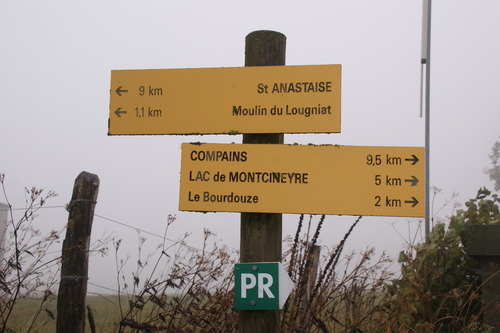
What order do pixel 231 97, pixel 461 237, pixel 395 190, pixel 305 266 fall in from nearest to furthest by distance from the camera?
pixel 395 190, pixel 231 97, pixel 305 266, pixel 461 237

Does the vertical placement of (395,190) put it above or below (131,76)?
below

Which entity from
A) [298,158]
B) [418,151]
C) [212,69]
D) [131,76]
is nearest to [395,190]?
[418,151]

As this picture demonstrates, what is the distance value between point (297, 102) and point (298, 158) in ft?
1.17

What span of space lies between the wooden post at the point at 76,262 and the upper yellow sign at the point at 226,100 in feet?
4.22

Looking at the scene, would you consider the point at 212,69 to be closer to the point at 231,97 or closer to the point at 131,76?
the point at 231,97

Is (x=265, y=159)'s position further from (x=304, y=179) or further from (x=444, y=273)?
(x=444, y=273)

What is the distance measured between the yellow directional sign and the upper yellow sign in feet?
0.52

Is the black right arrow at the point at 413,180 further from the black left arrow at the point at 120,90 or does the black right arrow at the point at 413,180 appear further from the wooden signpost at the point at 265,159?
the black left arrow at the point at 120,90

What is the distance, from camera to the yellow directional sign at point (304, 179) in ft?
10.5

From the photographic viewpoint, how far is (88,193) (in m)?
4.64

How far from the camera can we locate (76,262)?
446 cm

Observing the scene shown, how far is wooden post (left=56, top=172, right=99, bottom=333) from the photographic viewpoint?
439 centimetres

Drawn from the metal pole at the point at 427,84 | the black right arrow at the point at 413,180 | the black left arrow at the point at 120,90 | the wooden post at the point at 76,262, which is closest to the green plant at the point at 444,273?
the metal pole at the point at 427,84

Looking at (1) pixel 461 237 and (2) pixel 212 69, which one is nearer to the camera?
(2) pixel 212 69
